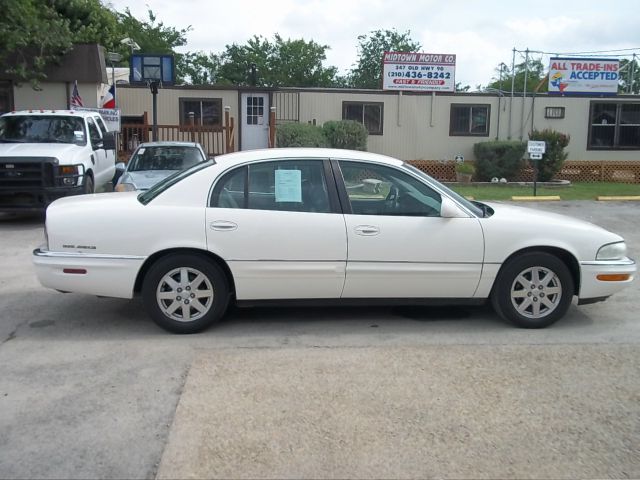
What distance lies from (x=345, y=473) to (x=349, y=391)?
979 mm

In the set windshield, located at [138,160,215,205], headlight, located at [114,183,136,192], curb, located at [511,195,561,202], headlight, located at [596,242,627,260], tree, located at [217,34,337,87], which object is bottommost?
curb, located at [511,195,561,202]

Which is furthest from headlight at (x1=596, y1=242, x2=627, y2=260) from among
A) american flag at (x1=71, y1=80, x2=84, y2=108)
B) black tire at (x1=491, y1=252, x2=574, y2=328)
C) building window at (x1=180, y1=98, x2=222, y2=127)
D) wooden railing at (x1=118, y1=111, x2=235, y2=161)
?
building window at (x1=180, y1=98, x2=222, y2=127)

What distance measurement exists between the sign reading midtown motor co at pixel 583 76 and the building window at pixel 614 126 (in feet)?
2.10

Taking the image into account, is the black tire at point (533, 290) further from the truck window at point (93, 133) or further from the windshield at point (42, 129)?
the truck window at point (93, 133)

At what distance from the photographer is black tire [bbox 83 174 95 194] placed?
11477mm

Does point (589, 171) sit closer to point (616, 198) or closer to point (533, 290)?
point (616, 198)

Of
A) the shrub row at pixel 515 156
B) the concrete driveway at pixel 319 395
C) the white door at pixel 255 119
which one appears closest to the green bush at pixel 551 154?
the shrub row at pixel 515 156

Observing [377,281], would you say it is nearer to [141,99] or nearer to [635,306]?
[635,306]

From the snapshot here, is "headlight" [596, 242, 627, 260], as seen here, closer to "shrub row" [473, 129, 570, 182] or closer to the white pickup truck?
the white pickup truck

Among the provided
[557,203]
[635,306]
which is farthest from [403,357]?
[557,203]

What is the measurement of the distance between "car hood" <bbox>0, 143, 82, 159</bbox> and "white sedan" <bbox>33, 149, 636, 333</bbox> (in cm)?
573

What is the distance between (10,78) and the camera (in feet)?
59.1

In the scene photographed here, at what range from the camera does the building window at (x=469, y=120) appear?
21.5 m

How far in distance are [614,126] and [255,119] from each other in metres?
12.1
